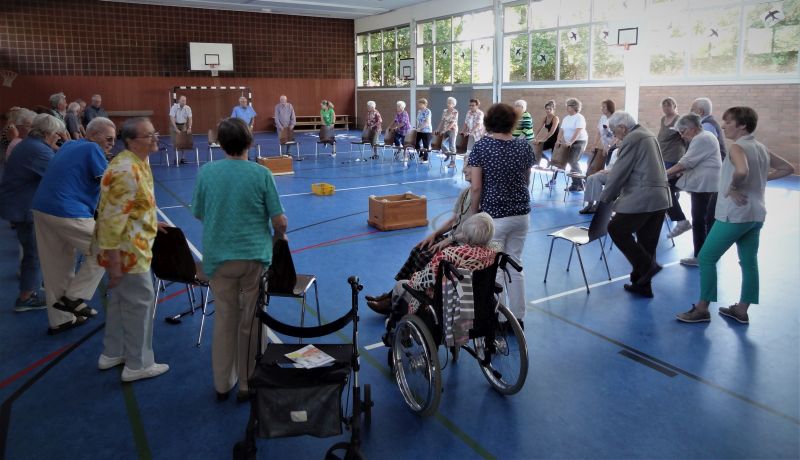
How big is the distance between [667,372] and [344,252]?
3.41 m

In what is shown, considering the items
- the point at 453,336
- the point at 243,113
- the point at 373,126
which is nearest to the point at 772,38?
the point at 373,126

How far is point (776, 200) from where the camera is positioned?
28.4ft

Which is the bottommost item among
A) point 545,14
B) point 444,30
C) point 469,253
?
point 469,253

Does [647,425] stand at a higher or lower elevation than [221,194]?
lower

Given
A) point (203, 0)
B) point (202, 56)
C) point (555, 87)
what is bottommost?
point (555, 87)

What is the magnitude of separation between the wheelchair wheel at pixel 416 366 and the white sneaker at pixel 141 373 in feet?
4.68

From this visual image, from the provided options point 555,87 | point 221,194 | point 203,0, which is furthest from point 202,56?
point 221,194

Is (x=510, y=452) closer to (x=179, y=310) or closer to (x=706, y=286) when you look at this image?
(x=706, y=286)

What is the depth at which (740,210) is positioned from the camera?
3818mm

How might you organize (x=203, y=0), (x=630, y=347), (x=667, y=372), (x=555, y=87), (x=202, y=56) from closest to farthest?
(x=667, y=372) < (x=630, y=347) < (x=555, y=87) < (x=203, y=0) < (x=202, y=56)

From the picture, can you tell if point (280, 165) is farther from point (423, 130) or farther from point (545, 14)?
point (545, 14)

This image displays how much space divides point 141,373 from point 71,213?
1168 millimetres

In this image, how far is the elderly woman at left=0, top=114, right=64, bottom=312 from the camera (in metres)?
4.01

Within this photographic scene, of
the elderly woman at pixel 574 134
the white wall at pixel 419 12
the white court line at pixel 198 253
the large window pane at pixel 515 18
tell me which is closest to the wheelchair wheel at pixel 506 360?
the white court line at pixel 198 253
